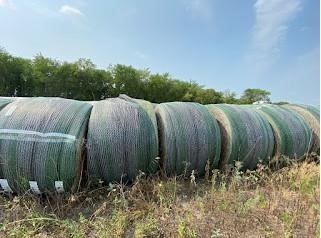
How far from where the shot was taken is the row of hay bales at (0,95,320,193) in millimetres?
3658

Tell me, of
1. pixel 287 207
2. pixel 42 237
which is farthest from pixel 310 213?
pixel 42 237

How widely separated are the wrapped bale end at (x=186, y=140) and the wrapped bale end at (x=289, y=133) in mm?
1160

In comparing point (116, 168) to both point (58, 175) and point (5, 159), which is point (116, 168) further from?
point (5, 159)

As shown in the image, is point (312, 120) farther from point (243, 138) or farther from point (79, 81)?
point (79, 81)

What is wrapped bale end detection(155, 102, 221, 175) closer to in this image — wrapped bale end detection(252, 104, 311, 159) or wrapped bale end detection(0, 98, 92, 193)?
wrapped bale end detection(0, 98, 92, 193)

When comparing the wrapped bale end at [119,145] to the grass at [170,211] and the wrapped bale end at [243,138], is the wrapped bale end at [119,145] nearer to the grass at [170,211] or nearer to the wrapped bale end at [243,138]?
the grass at [170,211]

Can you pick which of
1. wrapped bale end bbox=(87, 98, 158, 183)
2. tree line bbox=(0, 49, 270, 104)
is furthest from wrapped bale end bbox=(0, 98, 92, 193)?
tree line bbox=(0, 49, 270, 104)

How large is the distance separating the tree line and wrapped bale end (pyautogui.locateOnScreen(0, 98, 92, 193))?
10908mm

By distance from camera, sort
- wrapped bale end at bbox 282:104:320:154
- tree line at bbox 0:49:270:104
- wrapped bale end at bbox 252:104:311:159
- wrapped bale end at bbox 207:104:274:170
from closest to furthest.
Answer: wrapped bale end at bbox 207:104:274:170 → wrapped bale end at bbox 252:104:311:159 → wrapped bale end at bbox 282:104:320:154 → tree line at bbox 0:49:270:104

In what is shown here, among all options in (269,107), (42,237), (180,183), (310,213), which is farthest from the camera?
(269,107)

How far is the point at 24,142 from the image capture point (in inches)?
144

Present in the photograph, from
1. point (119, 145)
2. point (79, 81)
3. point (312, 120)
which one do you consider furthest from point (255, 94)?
point (119, 145)

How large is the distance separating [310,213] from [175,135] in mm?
1658

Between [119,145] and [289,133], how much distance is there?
8.85 ft
